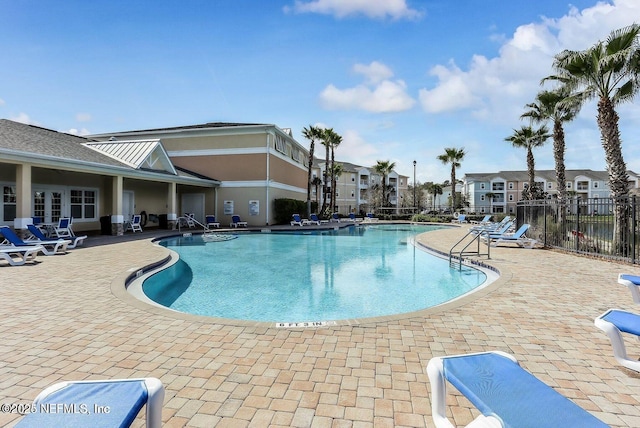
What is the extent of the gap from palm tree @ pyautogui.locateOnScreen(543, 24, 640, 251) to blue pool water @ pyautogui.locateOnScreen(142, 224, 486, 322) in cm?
630

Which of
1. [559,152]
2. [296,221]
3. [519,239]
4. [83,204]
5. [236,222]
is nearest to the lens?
[519,239]

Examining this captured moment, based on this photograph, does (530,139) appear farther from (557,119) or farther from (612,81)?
(612,81)

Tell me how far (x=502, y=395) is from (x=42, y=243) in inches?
504

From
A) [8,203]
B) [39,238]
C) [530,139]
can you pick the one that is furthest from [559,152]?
[8,203]

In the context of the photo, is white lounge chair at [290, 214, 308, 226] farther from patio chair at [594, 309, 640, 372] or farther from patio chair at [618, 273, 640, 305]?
patio chair at [594, 309, 640, 372]

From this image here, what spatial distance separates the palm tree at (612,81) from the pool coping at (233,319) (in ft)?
19.6

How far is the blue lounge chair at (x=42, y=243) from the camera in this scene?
31.3 ft

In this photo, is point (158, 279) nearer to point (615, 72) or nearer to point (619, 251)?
point (619, 251)

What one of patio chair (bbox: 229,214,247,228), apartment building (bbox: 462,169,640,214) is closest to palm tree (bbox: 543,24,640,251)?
patio chair (bbox: 229,214,247,228)

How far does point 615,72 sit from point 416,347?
12588mm

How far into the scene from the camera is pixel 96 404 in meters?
1.79

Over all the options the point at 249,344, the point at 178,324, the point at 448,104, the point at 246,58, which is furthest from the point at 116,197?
the point at 448,104

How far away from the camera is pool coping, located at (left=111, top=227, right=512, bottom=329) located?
4527 mm

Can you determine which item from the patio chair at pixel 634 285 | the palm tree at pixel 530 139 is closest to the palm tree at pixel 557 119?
the palm tree at pixel 530 139
